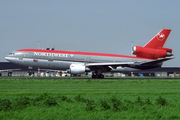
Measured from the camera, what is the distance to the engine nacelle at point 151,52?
163ft

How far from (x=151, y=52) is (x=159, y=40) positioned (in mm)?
2665

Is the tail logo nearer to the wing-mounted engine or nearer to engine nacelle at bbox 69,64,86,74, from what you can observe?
the wing-mounted engine

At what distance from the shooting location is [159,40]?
5025cm

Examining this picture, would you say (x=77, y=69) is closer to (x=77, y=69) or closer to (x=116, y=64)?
(x=77, y=69)

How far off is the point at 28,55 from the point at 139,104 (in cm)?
3331

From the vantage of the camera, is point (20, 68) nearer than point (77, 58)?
Answer: No

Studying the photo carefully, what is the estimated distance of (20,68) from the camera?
100938 millimetres

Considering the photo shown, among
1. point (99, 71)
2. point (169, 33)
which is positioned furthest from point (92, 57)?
point (169, 33)

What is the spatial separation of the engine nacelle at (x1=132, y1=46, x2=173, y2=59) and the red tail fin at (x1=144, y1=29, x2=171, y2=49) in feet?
2.56

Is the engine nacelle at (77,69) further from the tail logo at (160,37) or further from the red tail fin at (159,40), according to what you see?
the tail logo at (160,37)

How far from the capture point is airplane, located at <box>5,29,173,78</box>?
45.9 meters

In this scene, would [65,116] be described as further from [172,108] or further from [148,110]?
[172,108]

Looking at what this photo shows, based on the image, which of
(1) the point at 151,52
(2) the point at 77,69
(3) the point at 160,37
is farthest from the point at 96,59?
(3) the point at 160,37

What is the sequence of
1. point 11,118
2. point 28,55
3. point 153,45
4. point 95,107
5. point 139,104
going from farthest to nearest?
point 153,45 → point 28,55 → point 139,104 → point 95,107 → point 11,118
